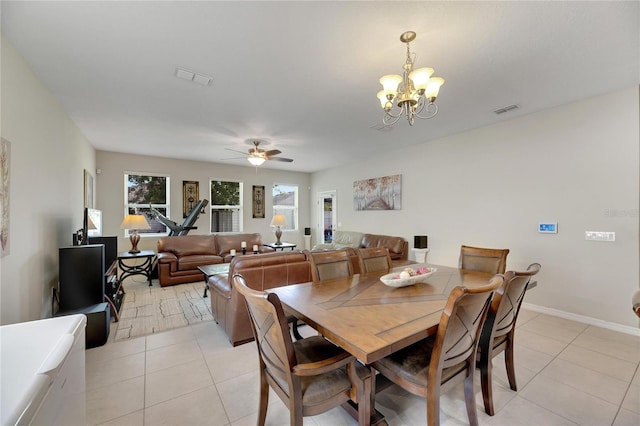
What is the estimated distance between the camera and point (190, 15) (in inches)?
73.8

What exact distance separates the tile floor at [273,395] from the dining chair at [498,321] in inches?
9.7

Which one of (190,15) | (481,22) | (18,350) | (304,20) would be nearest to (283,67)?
(304,20)

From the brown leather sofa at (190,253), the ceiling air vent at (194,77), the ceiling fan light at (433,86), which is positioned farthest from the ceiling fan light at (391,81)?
the brown leather sofa at (190,253)

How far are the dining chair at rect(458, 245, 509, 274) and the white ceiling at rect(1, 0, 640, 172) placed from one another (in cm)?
180

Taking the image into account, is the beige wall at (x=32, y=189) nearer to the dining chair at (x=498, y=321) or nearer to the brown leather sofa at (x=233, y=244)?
the brown leather sofa at (x=233, y=244)

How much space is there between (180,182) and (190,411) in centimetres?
594

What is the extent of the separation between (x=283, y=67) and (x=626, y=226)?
417 centimetres

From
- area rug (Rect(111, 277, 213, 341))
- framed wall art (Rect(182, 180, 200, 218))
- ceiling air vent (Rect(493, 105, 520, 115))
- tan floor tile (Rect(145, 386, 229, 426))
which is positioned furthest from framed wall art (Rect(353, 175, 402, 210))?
tan floor tile (Rect(145, 386, 229, 426))

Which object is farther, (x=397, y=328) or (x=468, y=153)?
(x=468, y=153)

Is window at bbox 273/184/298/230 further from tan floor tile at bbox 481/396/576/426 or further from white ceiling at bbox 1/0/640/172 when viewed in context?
tan floor tile at bbox 481/396/576/426

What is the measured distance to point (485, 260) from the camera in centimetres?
267

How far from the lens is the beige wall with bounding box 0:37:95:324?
209 cm

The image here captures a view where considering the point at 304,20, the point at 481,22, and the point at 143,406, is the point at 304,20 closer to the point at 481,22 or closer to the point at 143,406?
the point at 481,22

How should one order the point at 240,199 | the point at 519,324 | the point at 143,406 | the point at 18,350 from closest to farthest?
1. the point at 18,350
2. the point at 143,406
3. the point at 519,324
4. the point at 240,199
